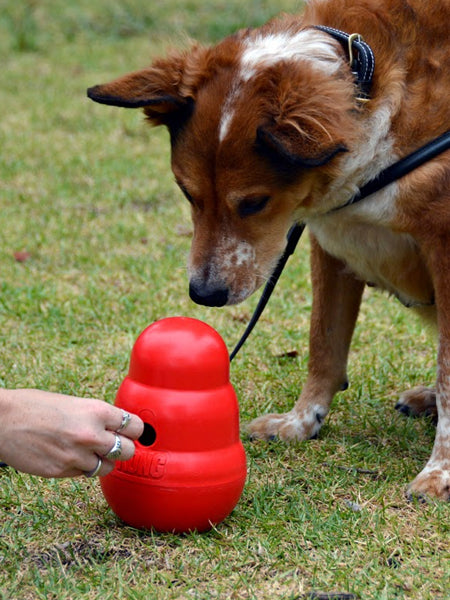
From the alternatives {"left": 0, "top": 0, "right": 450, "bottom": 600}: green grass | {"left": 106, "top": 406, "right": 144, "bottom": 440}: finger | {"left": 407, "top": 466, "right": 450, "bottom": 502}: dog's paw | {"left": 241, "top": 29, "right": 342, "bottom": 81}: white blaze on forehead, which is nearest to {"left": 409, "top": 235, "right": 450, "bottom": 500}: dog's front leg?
{"left": 407, "top": 466, "right": 450, "bottom": 502}: dog's paw

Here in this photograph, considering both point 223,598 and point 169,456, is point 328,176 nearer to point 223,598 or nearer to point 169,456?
point 169,456

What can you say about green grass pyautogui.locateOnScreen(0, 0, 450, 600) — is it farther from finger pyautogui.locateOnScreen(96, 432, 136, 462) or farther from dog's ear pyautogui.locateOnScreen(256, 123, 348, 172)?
dog's ear pyautogui.locateOnScreen(256, 123, 348, 172)

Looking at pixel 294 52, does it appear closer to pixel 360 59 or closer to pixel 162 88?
pixel 360 59

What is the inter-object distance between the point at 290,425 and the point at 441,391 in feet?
2.20

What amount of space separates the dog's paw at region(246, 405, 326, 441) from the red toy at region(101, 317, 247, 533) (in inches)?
33.3

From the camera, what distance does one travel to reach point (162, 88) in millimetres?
3182

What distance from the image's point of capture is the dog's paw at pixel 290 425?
12.0 ft

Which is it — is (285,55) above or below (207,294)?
above

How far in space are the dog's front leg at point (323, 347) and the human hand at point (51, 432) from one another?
4.30 feet

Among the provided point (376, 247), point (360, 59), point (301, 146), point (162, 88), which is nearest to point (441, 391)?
point (376, 247)

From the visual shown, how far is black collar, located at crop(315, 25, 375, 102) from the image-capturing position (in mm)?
3047

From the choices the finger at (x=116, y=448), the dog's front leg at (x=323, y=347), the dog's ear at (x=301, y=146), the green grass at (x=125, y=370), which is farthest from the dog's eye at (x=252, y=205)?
the finger at (x=116, y=448)

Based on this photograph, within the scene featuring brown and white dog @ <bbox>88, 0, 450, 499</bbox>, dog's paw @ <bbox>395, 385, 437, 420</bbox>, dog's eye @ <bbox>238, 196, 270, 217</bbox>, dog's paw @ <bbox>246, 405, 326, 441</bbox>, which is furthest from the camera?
dog's paw @ <bbox>395, 385, 437, 420</bbox>

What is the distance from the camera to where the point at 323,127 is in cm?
284
